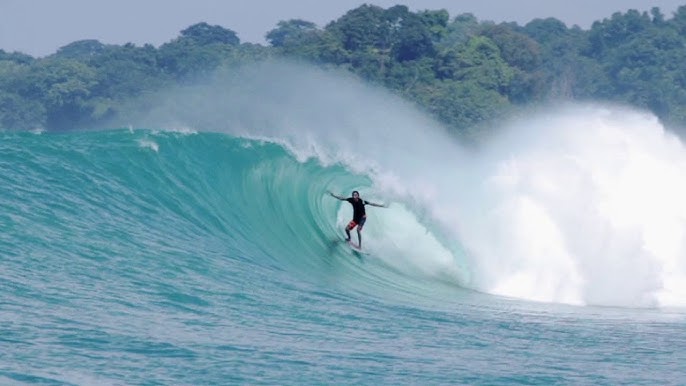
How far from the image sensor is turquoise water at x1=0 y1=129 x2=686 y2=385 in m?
12.7

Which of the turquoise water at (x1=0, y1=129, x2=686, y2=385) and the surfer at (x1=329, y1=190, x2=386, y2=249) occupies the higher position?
the surfer at (x1=329, y1=190, x2=386, y2=249)

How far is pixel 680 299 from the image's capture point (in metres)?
20.2

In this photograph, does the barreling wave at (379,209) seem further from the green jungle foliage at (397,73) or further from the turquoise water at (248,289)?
the green jungle foliage at (397,73)

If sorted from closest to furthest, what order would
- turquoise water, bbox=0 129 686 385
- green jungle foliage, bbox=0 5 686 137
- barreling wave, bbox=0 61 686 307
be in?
1. turquoise water, bbox=0 129 686 385
2. barreling wave, bbox=0 61 686 307
3. green jungle foliage, bbox=0 5 686 137

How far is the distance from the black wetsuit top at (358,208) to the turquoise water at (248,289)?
0.61 meters

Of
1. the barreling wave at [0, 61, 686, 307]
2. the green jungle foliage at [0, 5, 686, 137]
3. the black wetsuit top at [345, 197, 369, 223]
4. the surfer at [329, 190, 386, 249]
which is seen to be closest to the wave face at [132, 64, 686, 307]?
the barreling wave at [0, 61, 686, 307]

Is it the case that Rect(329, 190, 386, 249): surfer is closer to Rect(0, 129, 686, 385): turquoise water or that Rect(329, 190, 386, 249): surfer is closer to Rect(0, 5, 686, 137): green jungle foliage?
Rect(0, 129, 686, 385): turquoise water

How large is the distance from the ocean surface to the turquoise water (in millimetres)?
41

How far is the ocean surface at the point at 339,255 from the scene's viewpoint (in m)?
13.0

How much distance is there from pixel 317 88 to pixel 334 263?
1582cm

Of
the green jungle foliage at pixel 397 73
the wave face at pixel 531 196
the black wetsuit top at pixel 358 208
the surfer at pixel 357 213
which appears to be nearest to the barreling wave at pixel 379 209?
the wave face at pixel 531 196

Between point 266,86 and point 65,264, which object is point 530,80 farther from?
point 65,264

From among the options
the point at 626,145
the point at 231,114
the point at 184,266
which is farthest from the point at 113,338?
the point at 231,114

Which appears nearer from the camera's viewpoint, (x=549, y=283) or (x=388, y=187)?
(x=549, y=283)
